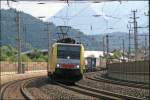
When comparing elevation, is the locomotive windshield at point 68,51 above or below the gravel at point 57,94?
above

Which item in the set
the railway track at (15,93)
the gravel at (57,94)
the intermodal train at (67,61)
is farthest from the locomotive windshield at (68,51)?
the gravel at (57,94)

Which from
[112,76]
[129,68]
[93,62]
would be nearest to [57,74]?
[129,68]

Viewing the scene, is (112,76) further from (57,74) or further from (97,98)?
(97,98)

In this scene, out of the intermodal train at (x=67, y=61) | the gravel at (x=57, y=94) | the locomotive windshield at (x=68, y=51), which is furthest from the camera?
the locomotive windshield at (x=68, y=51)

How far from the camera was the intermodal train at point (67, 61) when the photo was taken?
3756 cm

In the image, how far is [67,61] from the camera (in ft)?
123

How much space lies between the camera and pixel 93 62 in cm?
10681

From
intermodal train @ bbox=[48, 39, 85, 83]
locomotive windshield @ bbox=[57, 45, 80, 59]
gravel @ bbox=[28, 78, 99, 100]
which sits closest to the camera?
gravel @ bbox=[28, 78, 99, 100]

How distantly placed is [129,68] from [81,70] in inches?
799

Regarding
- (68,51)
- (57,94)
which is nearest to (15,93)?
(57,94)

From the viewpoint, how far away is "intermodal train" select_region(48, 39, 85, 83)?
1479 inches

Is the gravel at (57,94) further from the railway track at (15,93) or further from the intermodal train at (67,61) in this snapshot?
the intermodal train at (67,61)

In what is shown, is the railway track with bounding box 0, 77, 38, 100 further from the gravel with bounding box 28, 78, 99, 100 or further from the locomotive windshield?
the locomotive windshield

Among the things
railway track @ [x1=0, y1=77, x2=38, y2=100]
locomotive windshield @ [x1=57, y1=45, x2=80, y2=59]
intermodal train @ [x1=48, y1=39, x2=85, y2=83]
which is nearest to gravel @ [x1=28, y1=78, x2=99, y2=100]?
railway track @ [x1=0, y1=77, x2=38, y2=100]
